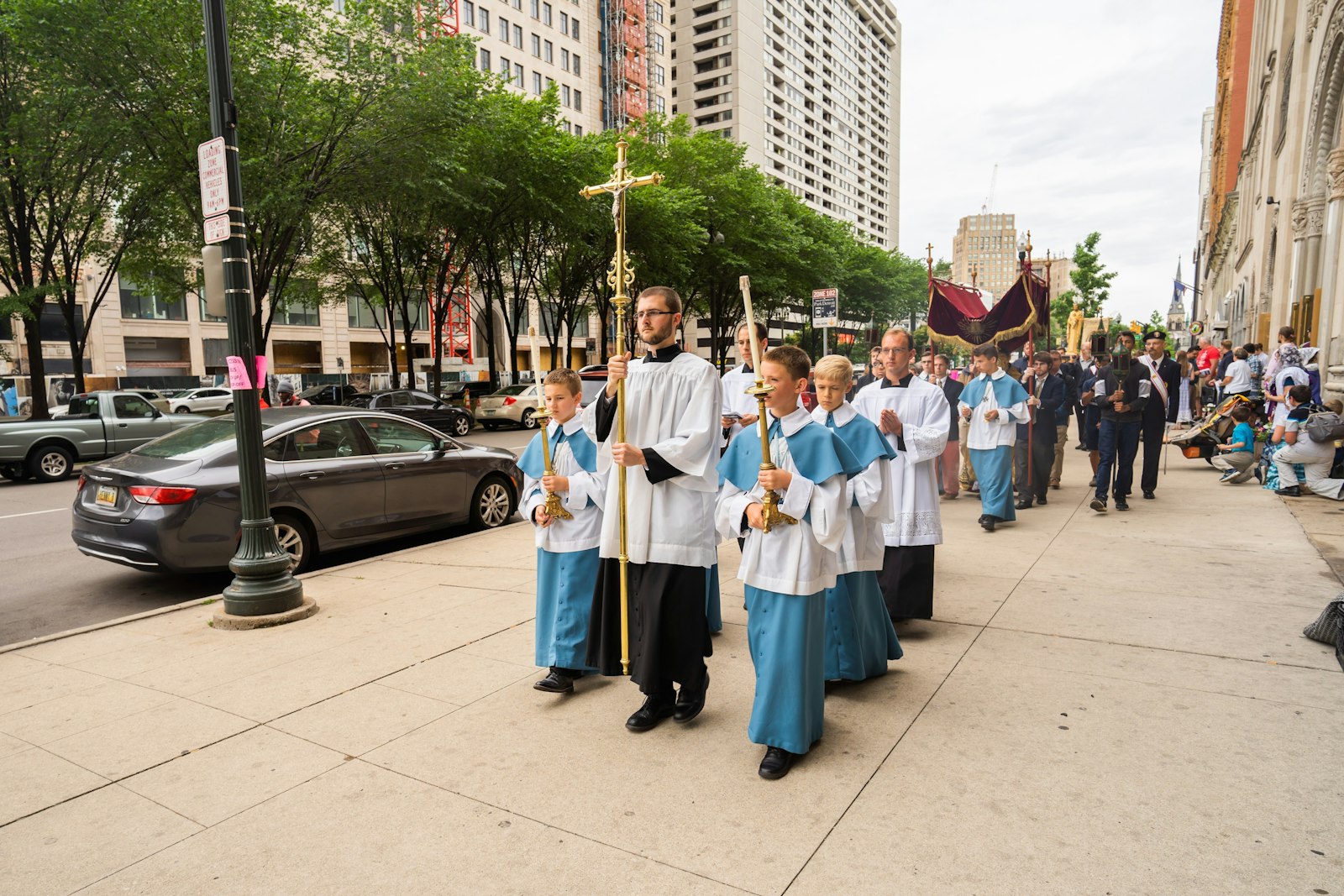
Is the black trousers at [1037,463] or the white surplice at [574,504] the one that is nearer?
the white surplice at [574,504]

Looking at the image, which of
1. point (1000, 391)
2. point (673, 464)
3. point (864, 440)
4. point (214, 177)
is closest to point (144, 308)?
point (214, 177)

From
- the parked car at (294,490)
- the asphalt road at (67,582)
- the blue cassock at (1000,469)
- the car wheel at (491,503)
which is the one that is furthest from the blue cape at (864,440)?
the car wheel at (491,503)

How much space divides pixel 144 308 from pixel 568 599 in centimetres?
4827

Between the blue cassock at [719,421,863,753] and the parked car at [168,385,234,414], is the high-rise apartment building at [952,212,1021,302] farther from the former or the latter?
the blue cassock at [719,421,863,753]

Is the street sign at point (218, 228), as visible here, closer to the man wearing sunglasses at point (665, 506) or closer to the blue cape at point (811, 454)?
the man wearing sunglasses at point (665, 506)

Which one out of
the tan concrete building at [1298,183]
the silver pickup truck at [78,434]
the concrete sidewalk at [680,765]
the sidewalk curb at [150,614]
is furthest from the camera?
the tan concrete building at [1298,183]

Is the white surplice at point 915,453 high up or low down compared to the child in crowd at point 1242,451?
up

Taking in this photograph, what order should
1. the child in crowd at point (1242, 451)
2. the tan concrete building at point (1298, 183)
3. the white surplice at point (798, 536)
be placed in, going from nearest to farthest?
the white surplice at point (798, 536), the child in crowd at point (1242, 451), the tan concrete building at point (1298, 183)

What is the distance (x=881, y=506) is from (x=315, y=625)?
414 centimetres

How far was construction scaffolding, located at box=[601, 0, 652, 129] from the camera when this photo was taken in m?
66.6

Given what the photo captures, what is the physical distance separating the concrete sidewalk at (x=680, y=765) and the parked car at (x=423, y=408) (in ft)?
58.3

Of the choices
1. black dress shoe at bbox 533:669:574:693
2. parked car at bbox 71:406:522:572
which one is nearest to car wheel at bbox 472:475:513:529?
parked car at bbox 71:406:522:572

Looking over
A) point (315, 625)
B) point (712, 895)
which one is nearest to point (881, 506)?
point (712, 895)

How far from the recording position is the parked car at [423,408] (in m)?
23.0
